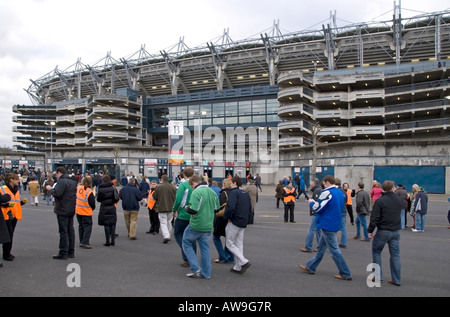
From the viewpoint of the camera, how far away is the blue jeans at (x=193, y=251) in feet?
19.9

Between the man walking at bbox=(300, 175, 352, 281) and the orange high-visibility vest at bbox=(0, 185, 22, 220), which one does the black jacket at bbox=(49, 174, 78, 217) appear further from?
the man walking at bbox=(300, 175, 352, 281)

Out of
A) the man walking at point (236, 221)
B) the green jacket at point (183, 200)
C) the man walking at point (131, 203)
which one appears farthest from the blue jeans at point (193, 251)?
the man walking at point (131, 203)

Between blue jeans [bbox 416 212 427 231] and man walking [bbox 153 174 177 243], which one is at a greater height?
man walking [bbox 153 174 177 243]

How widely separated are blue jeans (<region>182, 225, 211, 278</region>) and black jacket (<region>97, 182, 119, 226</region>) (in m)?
3.44

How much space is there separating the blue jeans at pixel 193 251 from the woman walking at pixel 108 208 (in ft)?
11.3

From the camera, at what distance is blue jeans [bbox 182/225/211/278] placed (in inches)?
238

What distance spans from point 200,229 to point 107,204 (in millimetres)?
3917

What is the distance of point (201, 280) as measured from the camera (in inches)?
235

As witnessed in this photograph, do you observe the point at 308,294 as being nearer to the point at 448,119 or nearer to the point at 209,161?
the point at 448,119

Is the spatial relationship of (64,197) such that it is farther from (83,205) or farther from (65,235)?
(83,205)

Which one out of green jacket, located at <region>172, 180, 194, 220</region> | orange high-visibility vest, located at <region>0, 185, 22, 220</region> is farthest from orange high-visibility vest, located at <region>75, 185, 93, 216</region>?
green jacket, located at <region>172, 180, 194, 220</region>

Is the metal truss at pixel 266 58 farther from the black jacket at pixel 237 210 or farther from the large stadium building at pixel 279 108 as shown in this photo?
the black jacket at pixel 237 210

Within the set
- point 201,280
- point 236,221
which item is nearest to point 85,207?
point 201,280

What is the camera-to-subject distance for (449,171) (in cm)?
3272
